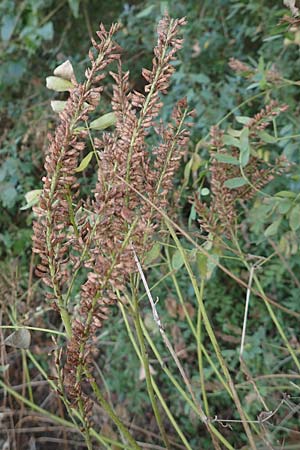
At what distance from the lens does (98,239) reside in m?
0.52

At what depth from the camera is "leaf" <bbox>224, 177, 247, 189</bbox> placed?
28.5 inches

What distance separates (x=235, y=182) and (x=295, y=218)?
0.40ft

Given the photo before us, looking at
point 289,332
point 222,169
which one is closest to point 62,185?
point 222,169

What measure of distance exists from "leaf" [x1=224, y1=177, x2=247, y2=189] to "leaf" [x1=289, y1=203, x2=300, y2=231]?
10 centimetres

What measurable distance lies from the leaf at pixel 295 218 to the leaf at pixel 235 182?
0.10 metres

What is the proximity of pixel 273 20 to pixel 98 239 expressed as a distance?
110 centimetres

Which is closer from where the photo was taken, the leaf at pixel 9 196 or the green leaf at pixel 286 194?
the green leaf at pixel 286 194

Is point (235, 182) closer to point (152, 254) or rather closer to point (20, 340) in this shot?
point (152, 254)

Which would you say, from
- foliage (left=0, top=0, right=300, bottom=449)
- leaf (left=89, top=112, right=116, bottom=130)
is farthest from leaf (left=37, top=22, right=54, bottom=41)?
leaf (left=89, top=112, right=116, bottom=130)

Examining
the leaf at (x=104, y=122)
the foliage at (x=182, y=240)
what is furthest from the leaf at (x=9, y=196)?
the leaf at (x=104, y=122)

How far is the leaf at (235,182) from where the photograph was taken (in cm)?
72

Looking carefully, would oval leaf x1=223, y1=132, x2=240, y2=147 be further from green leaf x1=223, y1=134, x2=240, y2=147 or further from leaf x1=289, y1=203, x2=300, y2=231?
leaf x1=289, y1=203, x2=300, y2=231

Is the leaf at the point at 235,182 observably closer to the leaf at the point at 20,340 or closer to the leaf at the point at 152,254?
the leaf at the point at 152,254

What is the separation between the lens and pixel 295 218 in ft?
2.64
